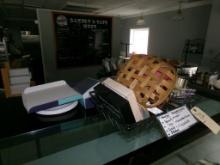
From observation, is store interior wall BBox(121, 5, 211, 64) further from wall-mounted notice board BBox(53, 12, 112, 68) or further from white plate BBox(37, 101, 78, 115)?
white plate BBox(37, 101, 78, 115)

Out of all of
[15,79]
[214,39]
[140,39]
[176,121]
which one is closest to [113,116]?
[176,121]

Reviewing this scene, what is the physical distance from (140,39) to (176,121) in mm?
7283

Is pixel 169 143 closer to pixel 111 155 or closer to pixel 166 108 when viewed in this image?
pixel 166 108

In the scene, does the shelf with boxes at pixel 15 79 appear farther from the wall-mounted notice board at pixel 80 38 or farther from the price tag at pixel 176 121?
the price tag at pixel 176 121

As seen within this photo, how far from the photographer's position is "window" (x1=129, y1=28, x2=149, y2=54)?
7.14 metres

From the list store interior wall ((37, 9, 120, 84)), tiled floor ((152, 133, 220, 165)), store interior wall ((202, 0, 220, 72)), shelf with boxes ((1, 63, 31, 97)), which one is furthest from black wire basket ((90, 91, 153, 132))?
store interior wall ((202, 0, 220, 72))

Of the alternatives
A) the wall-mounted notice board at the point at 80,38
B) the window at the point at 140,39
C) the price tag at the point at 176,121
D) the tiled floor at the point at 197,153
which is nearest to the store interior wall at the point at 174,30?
the window at the point at 140,39

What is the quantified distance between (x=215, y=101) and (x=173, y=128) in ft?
1.55

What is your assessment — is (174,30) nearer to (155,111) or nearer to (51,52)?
(51,52)

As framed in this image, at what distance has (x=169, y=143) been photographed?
26.6 inches

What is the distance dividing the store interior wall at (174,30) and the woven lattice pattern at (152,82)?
16.8ft

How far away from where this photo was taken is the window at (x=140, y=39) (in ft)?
23.4

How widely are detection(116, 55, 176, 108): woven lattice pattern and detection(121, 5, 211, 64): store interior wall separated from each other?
202 inches

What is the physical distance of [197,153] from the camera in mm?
811
